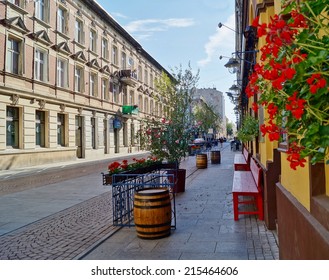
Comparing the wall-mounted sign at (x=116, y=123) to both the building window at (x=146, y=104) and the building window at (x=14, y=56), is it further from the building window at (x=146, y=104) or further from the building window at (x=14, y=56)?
the building window at (x=14, y=56)

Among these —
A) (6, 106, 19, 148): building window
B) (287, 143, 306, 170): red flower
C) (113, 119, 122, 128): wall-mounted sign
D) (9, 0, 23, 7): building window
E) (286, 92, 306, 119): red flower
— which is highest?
(9, 0, 23, 7): building window

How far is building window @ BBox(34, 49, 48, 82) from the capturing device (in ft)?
70.0

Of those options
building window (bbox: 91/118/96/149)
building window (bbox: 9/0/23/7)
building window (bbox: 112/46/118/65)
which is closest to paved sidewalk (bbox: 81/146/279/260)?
building window (bbox: 9/0/23/7)

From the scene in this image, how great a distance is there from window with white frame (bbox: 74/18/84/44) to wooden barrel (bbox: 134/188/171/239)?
2373 cm

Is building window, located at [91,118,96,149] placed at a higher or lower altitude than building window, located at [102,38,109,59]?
lower

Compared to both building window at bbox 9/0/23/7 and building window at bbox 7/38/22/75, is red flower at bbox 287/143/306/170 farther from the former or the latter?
building window at bbox 9/0/23/7

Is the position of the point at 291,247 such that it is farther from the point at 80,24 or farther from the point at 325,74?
the point at 80,24

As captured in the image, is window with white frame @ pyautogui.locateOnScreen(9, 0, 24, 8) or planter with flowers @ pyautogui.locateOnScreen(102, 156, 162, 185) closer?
planter with flowers @ pyautogui.locateOnScreen(102, 156, 162, 185)

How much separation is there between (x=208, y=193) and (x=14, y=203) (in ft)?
17.8

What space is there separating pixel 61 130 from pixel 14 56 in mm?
6526

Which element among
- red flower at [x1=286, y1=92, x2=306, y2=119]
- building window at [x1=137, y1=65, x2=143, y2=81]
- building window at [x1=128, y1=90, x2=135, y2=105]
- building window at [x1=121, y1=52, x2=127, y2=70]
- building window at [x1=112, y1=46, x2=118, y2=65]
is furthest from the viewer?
building window at [x1=137, y1=65, x2=143, y2=81]

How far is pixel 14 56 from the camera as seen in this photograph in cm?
1944

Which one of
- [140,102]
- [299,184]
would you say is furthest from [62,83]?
[299,184]

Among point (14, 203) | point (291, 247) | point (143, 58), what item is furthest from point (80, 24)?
point (291, 247)
